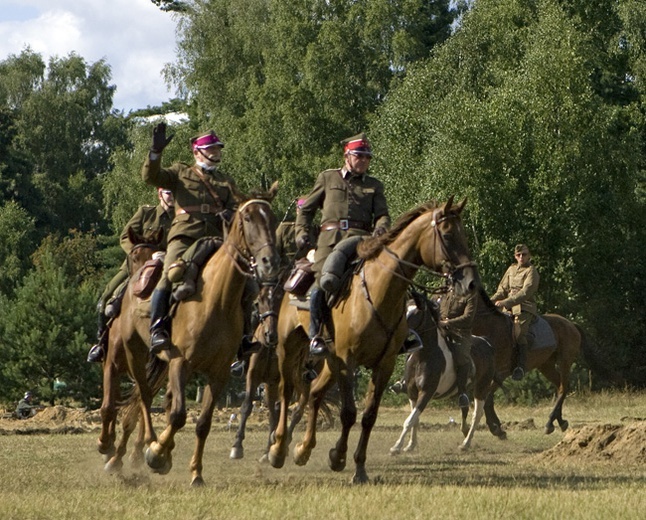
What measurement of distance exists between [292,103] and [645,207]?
14.8m

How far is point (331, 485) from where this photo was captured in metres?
13.1

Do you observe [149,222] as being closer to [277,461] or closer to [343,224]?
[343,224]

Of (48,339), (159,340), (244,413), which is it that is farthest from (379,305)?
(48,339)

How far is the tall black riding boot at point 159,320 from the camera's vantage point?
43.6 ft

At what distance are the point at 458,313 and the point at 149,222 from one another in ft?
20.8

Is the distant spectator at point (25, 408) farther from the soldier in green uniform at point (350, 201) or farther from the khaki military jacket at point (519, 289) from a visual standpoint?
the soldier in green uniform at point (350, 201)

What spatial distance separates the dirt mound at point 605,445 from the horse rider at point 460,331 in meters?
3.79

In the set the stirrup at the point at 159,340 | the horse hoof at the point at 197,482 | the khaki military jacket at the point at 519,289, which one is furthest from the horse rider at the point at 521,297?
the horse hoof at the point at 197,482

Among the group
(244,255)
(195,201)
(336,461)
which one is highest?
(195,201)

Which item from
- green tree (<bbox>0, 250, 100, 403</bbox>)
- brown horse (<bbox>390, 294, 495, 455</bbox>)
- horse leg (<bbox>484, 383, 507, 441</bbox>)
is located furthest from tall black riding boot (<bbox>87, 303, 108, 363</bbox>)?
green tree (<bbox>0, 250, 100, 403</bbox>)

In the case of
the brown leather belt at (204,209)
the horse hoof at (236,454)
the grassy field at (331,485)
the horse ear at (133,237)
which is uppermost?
the brown leather belt at (204,209)

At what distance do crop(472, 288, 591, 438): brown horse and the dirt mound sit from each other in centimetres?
454

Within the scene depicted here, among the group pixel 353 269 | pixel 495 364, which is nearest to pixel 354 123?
pixel 495 364

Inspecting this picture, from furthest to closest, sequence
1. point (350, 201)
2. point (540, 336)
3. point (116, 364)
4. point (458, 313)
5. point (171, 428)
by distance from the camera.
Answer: point (540, 336)
point (458, 313)
point (116, 364)
point (350, 201)
point (171, 428)
